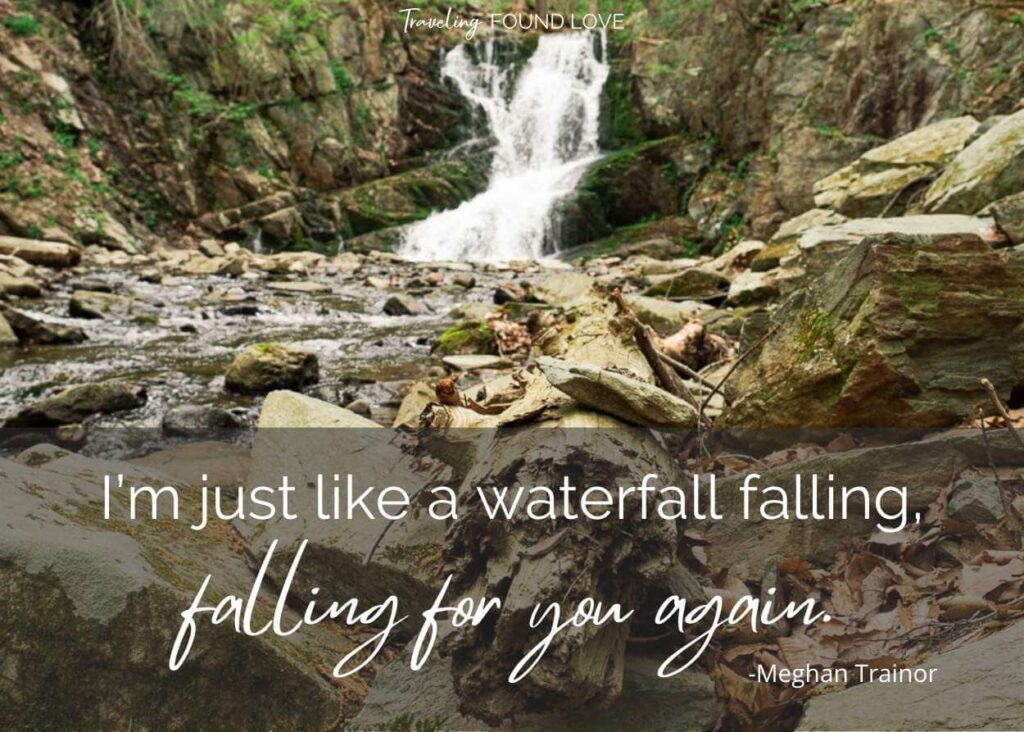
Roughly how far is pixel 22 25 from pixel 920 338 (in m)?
22.3

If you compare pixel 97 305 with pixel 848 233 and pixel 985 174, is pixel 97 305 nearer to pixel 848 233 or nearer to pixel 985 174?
pixel 848 233

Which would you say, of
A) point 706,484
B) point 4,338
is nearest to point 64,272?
point 4,338

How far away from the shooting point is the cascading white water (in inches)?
792

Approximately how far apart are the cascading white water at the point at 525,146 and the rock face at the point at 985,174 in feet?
46.7

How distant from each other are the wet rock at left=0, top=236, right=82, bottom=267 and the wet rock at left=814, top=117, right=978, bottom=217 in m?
13.1

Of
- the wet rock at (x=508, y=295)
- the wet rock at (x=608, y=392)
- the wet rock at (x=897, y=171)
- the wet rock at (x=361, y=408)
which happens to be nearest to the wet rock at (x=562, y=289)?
the wet rock at (x=508, y=295)

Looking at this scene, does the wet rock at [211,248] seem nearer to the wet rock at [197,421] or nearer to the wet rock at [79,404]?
the wet rock at [79,404]

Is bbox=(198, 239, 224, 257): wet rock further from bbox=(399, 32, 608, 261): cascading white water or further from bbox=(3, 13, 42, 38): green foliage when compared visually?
bbox=(3, 13, 42, 38): green foliage

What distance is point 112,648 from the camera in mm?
1812

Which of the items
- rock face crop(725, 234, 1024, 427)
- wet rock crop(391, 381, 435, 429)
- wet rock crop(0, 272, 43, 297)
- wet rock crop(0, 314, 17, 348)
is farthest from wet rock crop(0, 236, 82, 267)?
rock face crop(725, 234, 1024, 427)

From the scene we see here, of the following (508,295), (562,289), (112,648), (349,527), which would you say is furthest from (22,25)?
(112,648)

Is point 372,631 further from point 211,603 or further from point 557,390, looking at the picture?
point 557,390

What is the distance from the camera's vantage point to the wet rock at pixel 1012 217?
12.9ft

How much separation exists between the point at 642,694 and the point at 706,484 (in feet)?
3.27
